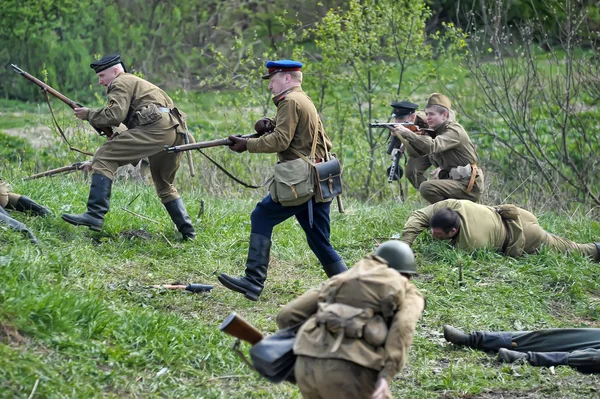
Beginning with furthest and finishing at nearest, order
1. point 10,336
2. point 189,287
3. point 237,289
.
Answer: point 189,287
point 237,289
point 10,336

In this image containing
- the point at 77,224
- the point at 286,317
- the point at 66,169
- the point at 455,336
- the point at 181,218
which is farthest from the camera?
the point at 66,169

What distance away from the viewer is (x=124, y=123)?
9.60m

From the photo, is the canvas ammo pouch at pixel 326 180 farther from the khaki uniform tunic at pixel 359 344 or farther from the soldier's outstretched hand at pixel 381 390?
the soldier's outstretched hand at pixel 381 390

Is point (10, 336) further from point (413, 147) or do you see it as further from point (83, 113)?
point (413, 147)

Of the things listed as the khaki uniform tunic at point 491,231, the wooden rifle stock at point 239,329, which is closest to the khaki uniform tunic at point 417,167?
the khaki uniform tunic at point 491,231

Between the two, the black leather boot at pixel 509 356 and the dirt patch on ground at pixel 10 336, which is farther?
the black leather boot at pixel 509 356

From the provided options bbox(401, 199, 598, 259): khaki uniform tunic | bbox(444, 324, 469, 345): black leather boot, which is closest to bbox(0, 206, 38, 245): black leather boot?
bbox(444, 324, 469, 345): black leather boot

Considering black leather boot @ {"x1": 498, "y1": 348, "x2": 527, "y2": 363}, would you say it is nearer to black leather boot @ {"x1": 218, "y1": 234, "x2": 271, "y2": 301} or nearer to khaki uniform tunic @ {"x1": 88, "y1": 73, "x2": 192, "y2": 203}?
black leather boot @ {"x1": 218, "y1": 234, "x2": 271, "y2": 301}

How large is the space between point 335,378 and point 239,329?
2.00 feet

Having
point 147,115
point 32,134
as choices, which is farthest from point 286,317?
point 32,134

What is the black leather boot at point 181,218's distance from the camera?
32.7 ft

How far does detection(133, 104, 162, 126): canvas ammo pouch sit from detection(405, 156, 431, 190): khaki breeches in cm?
412

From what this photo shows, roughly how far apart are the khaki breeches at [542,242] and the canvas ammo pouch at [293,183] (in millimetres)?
3597

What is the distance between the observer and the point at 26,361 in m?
5.86
